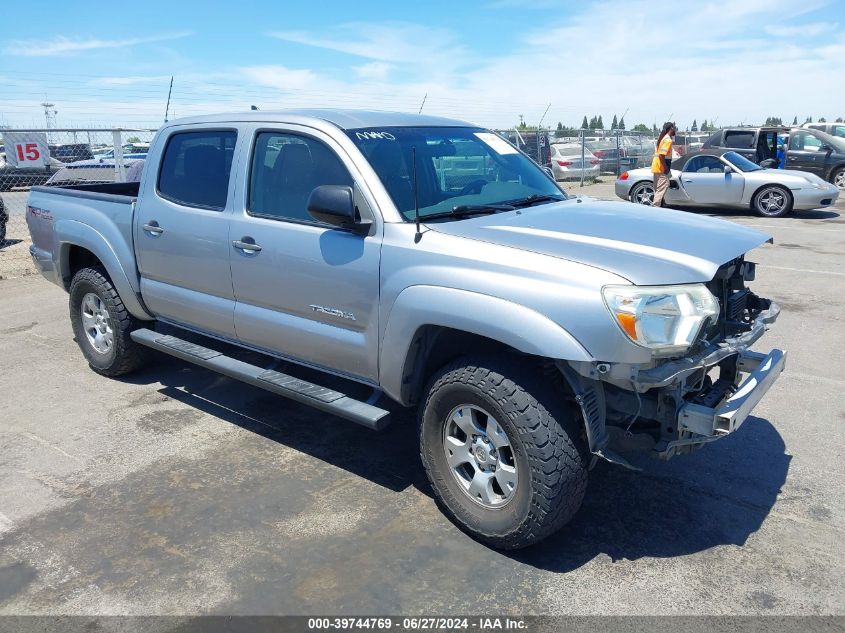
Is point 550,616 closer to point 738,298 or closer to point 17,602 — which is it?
point 738,298

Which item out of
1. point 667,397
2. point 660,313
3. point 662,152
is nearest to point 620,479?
point 667,397

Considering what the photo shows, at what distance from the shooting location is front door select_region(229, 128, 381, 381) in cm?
388

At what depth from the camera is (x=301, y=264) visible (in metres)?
4.09

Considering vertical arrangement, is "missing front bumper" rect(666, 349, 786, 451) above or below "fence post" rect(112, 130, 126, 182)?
below

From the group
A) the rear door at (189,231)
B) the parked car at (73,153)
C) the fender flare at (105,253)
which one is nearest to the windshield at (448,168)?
the rear door at (189,231)

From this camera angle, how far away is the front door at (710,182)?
15.2 meters

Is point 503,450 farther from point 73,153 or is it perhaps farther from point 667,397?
point 73,153

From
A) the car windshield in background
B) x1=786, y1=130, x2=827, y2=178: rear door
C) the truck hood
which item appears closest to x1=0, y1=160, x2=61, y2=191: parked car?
the car windshield in background

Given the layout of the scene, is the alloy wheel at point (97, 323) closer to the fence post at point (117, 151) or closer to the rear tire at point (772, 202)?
the fence post at point (117, 151)

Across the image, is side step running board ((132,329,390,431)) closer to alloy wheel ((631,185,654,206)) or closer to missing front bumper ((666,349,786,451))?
missing front bumper ((666,349,786,451))

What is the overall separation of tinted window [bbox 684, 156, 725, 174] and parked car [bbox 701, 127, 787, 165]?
96.4 inches

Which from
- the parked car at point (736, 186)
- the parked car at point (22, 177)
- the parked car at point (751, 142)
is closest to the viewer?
the parked car at point (736, 186)

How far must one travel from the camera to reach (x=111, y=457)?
179 inches

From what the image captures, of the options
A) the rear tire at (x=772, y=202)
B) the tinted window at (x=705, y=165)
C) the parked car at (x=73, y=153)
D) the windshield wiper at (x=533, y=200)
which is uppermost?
the windshield wiper at (x=533, y=200)
